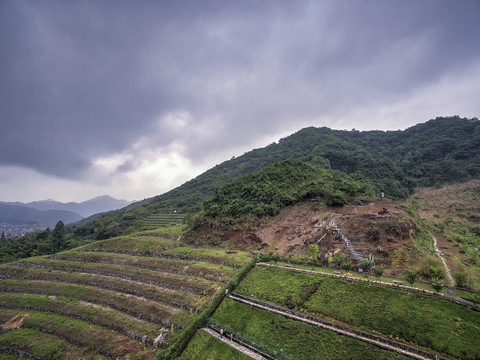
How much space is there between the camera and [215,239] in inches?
1774

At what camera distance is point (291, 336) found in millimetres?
19078

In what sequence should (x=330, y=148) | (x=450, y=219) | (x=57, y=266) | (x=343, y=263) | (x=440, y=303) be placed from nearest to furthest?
(x=440, y=303), (x=343, y=263), (x=57, y=266), (x=450, y=219), (x=330, y=148)

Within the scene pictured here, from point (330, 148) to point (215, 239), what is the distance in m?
62.3

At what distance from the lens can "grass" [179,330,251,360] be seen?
61.3 ft

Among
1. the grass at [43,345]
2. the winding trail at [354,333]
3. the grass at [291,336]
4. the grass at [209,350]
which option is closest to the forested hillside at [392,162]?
the winding trail at [354,333]

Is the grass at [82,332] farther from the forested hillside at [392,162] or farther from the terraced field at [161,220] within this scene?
the terraced field at [161,220]

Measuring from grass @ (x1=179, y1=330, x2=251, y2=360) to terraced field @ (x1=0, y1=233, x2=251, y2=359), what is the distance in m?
2.04

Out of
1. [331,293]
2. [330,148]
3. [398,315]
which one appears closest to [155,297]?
[331,293]

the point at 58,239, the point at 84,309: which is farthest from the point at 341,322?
the point at 58,239

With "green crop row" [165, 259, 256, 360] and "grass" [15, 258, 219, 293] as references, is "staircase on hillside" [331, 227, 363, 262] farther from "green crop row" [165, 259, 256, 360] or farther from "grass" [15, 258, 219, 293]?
"grass" [15, 258, 219, 293]

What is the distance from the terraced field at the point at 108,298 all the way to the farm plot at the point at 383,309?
808 cm

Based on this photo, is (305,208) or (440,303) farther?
(305,208)

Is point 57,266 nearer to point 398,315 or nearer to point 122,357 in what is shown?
point 122,357

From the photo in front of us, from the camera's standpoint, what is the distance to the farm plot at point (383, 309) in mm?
15703
